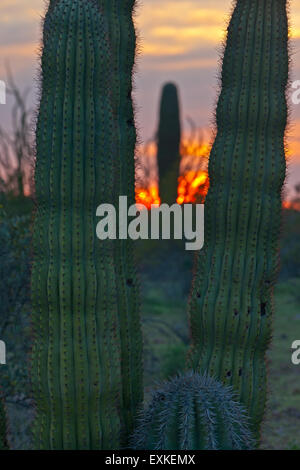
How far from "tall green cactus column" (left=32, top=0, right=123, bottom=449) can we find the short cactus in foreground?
1.09 feet

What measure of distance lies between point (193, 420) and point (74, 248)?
1295 mm

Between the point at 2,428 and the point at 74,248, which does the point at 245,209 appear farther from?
the point at 2,428

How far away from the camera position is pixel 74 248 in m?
5.09

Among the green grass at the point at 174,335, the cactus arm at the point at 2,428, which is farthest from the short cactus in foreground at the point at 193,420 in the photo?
the green grass at the point at 174,335

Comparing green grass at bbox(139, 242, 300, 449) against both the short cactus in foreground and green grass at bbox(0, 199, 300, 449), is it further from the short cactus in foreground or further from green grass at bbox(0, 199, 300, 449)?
the short cactus in foreground

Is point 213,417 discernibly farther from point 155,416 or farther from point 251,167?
point 251,167

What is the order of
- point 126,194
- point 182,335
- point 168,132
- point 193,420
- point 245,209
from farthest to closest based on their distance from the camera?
point 168,132, point 182,335, point 126,194, point 245,209, point 193,420

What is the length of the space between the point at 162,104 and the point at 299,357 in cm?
1274

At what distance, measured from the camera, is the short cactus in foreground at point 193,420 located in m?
5.21

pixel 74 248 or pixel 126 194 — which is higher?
pixel 126 194

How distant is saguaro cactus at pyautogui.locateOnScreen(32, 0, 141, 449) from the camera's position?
510 cm

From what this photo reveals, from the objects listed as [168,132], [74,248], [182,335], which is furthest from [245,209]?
[168,132]

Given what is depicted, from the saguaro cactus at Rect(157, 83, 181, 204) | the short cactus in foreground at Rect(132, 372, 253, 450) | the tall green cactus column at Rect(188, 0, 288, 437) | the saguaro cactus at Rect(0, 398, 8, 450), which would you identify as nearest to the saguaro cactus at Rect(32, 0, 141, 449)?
the short cactus in foreground at Rect(132, 372, 253, 450)
